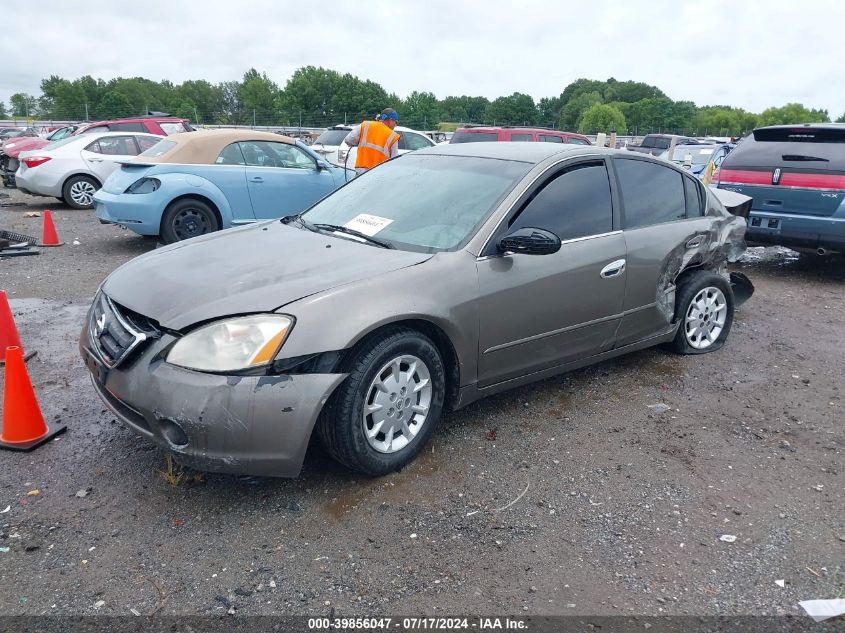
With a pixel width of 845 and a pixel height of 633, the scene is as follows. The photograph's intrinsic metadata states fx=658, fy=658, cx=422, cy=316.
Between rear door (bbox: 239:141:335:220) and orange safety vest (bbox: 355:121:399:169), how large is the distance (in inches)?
30.0

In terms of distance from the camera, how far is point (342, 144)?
14.2 meters

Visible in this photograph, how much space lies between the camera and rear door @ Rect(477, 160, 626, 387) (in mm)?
3598

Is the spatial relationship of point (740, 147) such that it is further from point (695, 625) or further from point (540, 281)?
point (695, 625)

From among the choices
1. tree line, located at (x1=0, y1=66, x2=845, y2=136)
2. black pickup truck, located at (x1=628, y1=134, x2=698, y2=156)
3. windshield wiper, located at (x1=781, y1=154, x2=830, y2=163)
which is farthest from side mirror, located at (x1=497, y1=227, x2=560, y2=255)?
tree line, located at (x1=0, y1=66, x2=845, y2=136)

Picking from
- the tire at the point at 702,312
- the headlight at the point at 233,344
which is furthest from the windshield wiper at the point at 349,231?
the tire at the point at 702,312

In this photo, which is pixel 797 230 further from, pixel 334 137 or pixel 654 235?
pixel 334 137

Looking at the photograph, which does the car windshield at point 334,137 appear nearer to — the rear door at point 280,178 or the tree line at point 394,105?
the rear door at point 280,178

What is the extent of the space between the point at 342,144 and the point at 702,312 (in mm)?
10592

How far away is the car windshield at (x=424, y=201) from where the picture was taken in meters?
3.68

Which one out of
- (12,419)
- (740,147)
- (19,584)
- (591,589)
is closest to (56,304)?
(12,419)

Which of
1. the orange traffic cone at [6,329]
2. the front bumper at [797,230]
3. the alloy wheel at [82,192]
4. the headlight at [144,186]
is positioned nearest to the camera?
the orange traffic cone at [6,329]

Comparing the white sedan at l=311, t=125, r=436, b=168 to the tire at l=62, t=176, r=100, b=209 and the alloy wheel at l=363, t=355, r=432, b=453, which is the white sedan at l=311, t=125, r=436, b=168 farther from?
the alloy wheel at l=363, t=355, r=432, b=453

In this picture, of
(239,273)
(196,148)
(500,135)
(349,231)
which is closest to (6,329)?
(239,273)

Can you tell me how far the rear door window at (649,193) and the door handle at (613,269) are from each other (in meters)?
0.30
